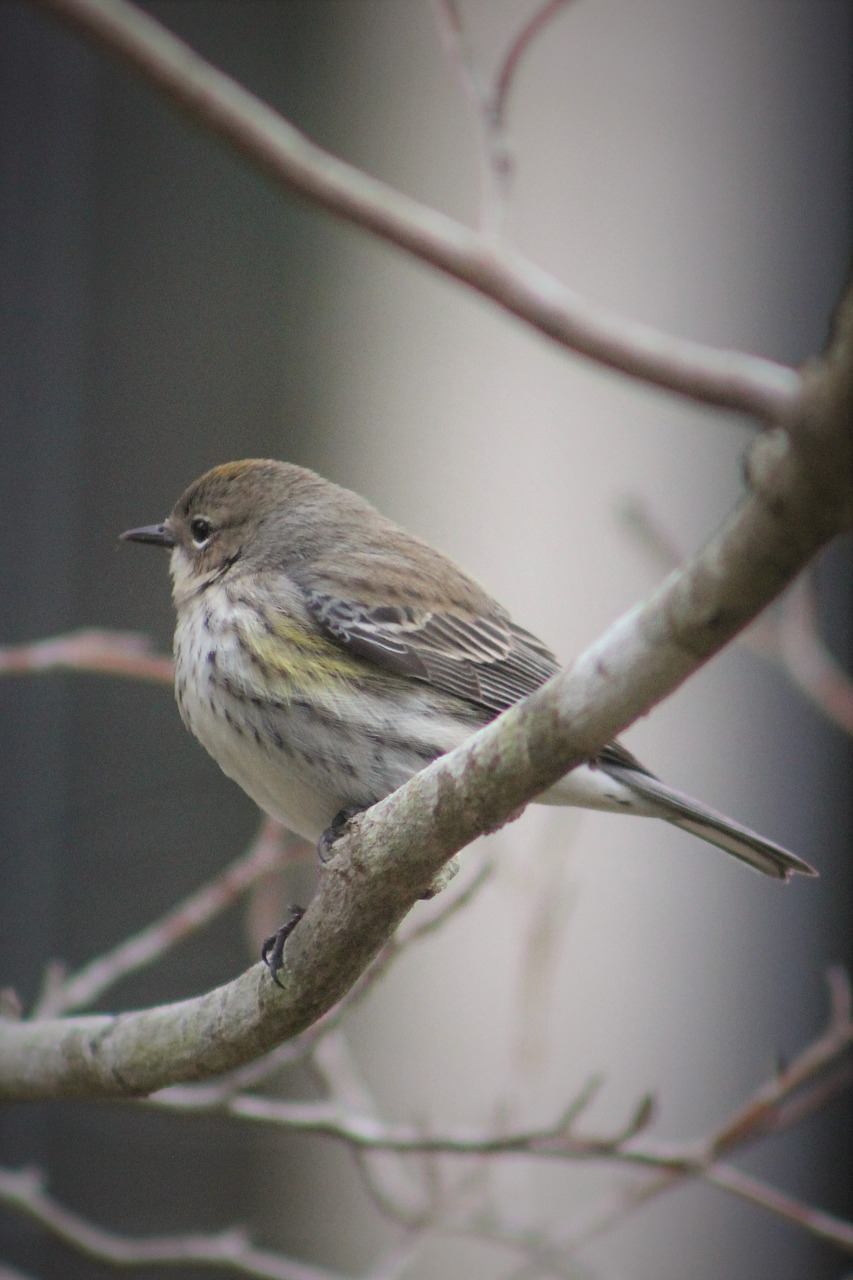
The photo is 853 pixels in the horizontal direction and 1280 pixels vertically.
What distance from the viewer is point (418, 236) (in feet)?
4.98

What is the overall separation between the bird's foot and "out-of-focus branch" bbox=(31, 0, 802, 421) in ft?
4.70

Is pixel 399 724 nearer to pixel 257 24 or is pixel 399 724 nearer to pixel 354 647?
pixel 354 647

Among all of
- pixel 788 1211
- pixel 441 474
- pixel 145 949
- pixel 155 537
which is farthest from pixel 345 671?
pixel 441 474

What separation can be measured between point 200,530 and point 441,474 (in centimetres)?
406

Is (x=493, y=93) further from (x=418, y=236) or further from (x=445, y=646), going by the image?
(x=445, y=646)

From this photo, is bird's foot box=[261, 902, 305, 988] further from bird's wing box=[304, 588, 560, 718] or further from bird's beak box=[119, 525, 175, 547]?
bird's beak box=[119, 525, 175, 547]

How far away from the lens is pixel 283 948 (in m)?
2.59

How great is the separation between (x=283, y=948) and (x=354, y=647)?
98cm

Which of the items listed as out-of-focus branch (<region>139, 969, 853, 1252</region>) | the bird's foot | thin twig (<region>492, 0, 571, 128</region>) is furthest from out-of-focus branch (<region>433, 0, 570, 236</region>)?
out-of-focus branch (<region>139, 969, 853, 1252</region>)

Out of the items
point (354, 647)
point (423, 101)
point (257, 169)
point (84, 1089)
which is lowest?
point (84, 1089)

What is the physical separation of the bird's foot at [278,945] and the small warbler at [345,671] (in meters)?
0.19

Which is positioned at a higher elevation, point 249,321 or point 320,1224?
point 249,321

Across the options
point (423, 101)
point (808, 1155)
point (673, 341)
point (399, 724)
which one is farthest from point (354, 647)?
point (423, 101)

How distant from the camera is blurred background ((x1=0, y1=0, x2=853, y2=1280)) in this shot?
6672 millimetres
